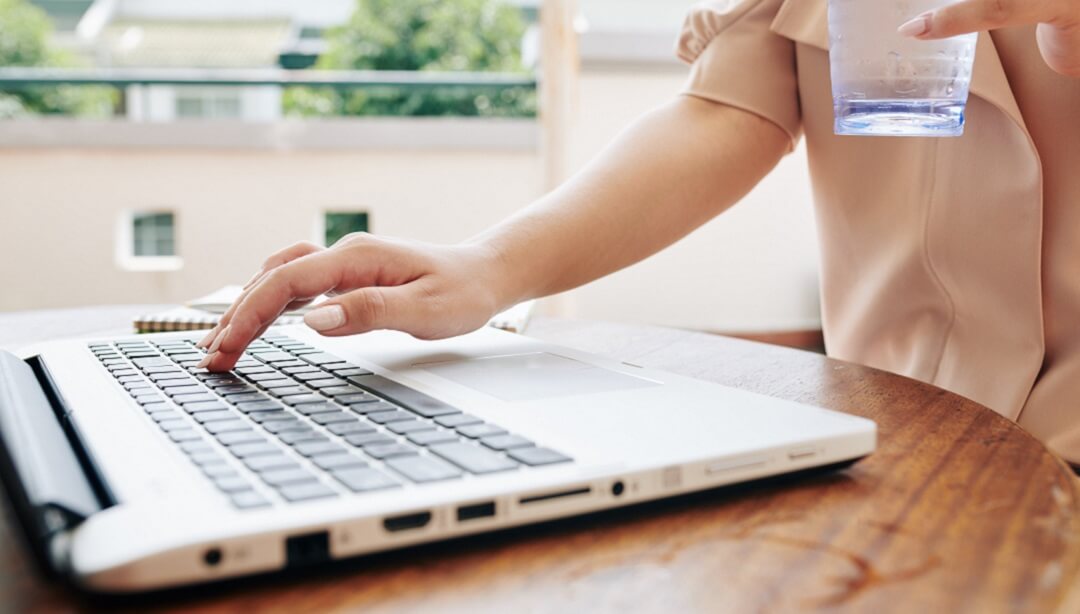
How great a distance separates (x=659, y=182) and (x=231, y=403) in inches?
19.3

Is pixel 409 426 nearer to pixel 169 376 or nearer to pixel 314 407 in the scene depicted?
pixel 314 407

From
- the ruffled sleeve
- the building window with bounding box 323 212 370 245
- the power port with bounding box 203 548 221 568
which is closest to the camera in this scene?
the power port with bounding box 203 548 221 568

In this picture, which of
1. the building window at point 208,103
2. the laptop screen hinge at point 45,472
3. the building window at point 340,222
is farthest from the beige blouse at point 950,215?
the building window at point 208,103

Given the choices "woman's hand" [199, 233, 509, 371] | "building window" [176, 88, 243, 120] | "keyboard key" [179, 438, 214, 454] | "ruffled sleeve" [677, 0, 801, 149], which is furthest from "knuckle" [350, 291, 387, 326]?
"building window" [176, 88, 243, 120]

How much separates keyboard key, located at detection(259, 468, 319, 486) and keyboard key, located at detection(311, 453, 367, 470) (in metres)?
0.01

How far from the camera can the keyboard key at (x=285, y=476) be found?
381 mm

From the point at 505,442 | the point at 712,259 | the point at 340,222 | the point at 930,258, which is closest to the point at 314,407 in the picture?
the point at 505,442

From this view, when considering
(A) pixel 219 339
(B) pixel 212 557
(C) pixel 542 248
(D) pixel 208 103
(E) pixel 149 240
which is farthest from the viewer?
(D) pixel 208 103

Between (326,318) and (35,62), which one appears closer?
(326,318)

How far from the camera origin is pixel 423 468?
0.40 metres

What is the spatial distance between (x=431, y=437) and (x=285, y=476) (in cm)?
8

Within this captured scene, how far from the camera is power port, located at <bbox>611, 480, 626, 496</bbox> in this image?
1.34 ft

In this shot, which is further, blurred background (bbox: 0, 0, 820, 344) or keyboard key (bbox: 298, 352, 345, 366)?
blurred background (bbox: 0, 0, 820, 344)

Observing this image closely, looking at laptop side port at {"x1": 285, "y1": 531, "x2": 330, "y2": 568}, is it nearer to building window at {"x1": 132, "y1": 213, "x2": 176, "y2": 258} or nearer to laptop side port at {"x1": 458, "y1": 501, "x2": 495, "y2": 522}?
laptop side port at {"x1": 458, "y1": 501, "x2": 495, "y2": 522}
